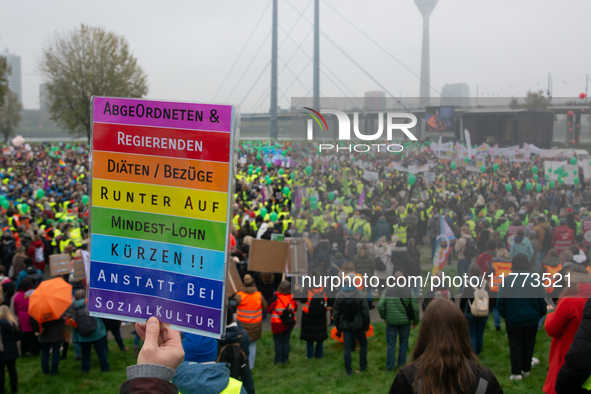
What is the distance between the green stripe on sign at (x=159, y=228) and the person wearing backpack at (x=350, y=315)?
3932mm

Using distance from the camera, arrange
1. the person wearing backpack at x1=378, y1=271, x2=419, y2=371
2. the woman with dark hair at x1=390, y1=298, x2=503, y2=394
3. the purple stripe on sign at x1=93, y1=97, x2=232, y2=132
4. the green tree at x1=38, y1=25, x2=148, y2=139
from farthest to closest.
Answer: the green tree at x1=38, y1=25, x2=148, y2=139 → the person wearing backpack at x1=378, y1=271, x2=419, y2=371 → the purple stripe on sign at x1=93, y1=97, x2=232, y2=132 → the woman with dark hair at x1=390, y1=298, x2=503, y2=394

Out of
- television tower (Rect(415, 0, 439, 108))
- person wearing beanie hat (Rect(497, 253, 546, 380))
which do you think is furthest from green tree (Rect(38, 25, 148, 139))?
person wearing beanie hat (Rect(497, 253, 546, 380))

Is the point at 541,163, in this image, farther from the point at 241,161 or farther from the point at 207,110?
the point at 241,161

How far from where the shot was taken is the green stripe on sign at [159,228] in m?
2.27

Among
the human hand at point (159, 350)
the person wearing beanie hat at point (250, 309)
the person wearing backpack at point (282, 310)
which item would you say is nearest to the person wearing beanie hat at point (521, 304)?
the person wearing backpack at point (282, 310)

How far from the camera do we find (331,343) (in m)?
7.70

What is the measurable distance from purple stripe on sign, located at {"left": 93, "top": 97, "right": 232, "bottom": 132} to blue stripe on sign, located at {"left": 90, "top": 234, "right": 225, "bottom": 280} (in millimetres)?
598

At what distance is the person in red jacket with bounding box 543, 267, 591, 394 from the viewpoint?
3373mm

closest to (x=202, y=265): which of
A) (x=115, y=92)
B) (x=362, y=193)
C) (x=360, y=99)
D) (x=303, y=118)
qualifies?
(x=303, y=118)

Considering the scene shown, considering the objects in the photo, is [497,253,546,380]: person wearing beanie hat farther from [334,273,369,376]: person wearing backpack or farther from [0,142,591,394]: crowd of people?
[334,273,369,376]: person wearing backpack

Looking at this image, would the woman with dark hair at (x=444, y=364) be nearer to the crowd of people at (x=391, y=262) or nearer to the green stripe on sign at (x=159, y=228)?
the green stripe on sign at (x=159, y=228)

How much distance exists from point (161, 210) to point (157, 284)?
0.37 m

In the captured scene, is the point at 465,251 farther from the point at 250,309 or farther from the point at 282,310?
the point at 250,309

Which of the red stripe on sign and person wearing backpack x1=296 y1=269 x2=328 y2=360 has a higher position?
the red stripe on sign
